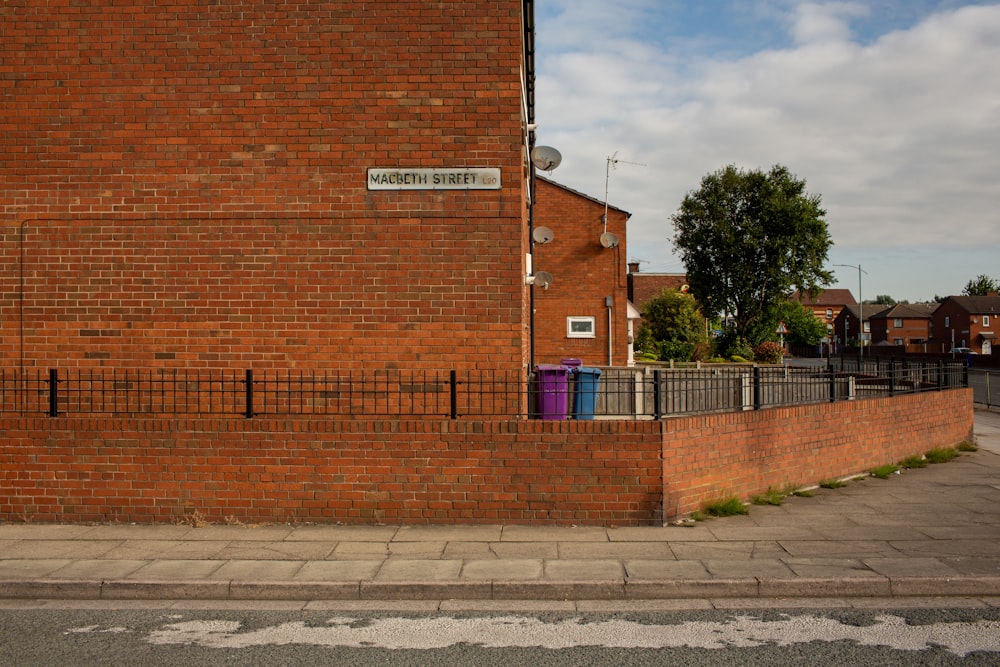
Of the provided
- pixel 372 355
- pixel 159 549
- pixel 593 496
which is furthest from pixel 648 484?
pixel 159 549

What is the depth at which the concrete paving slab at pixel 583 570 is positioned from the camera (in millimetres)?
6774

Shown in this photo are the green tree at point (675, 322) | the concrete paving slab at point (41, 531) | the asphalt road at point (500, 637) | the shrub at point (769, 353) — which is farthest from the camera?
the green tree at point (675, 322)

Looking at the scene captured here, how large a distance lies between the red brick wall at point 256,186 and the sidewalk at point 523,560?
221 centimetres

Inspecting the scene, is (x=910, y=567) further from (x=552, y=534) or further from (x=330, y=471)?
(x=330, y=471)

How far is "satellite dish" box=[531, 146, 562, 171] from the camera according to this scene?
56.7ft

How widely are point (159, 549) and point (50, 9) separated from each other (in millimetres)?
6631

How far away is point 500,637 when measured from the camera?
573 centimetres

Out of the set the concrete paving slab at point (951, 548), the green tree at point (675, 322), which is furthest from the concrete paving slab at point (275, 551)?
the green tree at point (675, 322)

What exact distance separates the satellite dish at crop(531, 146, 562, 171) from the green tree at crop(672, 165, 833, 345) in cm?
3179

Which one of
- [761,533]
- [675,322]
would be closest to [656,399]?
[761,533]

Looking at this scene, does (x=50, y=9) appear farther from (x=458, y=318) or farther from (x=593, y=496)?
(x=593, y=496)

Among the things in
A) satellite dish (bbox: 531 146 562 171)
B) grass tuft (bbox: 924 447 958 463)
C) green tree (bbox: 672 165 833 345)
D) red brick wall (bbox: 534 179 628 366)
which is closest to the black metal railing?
grass tuft (bbox: 924 447 958 463)

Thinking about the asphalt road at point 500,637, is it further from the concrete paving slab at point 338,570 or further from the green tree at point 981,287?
the green tree at point 981,287

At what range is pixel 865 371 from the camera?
54.4 feet
